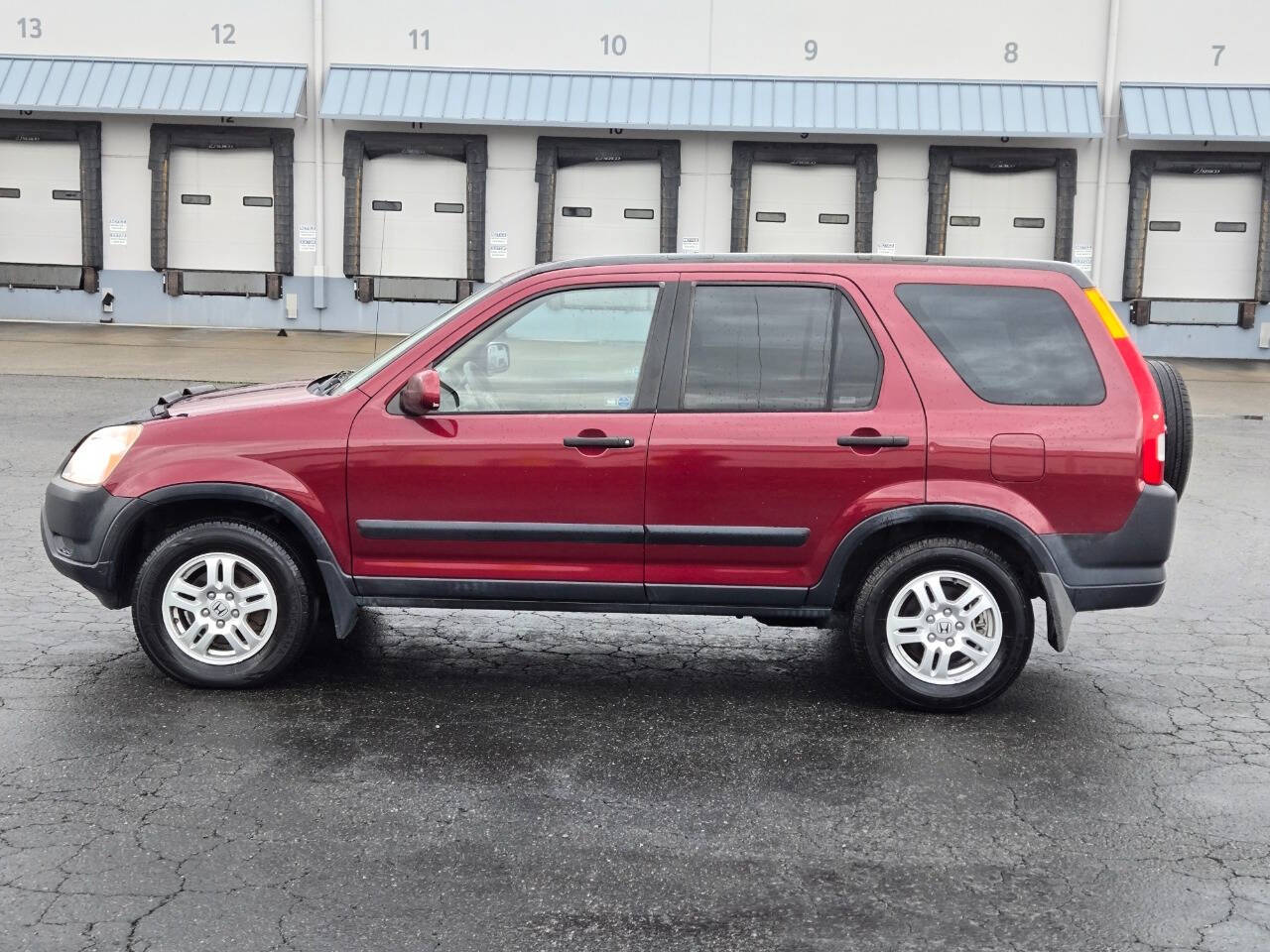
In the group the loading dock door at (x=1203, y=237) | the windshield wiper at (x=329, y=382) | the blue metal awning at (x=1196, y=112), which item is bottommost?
the windshield wiper at (x=329, y=382)

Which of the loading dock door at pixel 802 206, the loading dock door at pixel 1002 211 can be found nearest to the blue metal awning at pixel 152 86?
the loading dock door at pixel 802 206

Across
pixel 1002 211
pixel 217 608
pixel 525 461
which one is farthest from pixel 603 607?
pixel 1002 211

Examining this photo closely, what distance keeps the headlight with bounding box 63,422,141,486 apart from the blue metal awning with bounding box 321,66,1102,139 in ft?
53.7

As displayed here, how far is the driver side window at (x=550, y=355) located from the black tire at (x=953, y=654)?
1251 mm

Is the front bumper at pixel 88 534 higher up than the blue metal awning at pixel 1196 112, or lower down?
lower down

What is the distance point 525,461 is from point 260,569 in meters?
Result: 1.14

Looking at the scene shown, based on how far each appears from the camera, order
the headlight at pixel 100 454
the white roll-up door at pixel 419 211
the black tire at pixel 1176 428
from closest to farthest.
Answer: the headlight at pixel 100 454, the black tire at pixel 1176 428, the white roll-up door at pixel 419 211

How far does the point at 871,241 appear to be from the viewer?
2214 centimetres

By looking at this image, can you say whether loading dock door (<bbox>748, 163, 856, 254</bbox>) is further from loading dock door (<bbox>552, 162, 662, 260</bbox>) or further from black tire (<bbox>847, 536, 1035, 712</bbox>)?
black tire (<bbox>847, 536, 1035, 712</bbox>)

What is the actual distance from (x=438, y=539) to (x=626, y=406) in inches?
35.2

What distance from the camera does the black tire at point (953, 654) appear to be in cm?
566

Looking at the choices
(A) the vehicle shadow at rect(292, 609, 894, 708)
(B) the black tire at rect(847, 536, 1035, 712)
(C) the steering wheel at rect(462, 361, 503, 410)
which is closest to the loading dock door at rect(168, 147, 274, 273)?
(A) the vehicle shadow at rect(292, 609, 894, 708)

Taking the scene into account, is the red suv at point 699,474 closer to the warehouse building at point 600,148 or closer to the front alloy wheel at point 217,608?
the front alloy wheel at point 217,608

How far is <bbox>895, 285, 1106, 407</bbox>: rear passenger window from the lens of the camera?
5672mm
